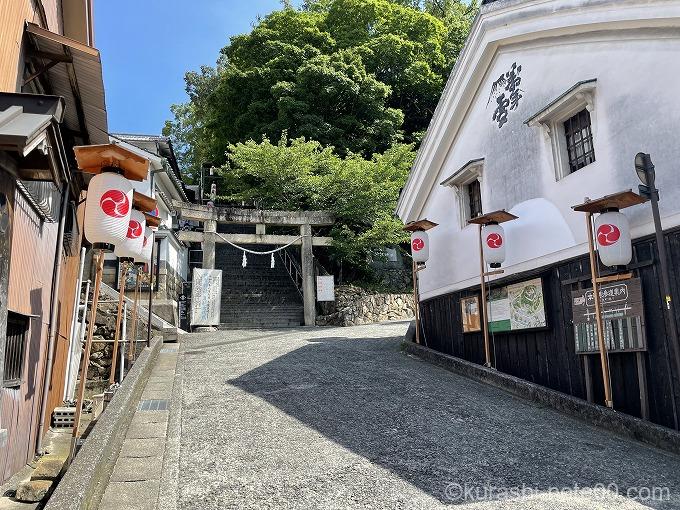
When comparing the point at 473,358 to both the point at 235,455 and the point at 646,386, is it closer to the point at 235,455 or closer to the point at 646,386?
the point at 646,386

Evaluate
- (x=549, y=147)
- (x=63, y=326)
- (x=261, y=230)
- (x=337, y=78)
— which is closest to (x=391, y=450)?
(x=549, y=147)

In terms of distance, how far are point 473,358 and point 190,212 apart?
13.5 meters

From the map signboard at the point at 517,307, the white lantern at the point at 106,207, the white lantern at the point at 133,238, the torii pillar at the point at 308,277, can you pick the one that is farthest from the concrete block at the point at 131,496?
the torii pillar at the point at 308,277

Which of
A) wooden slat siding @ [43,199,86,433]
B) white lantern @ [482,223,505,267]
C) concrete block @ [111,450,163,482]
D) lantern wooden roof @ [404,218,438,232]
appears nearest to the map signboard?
white lantern @ [482,223,505,267]

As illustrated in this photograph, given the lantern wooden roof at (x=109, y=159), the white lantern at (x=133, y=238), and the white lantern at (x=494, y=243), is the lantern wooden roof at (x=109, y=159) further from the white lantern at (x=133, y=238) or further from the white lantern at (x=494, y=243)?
the white lantern at (x=494, y=243)

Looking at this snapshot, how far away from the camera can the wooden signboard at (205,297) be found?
19094 mm

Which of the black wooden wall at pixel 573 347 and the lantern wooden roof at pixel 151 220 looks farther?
the lantern wooden roof at pixel 151 220

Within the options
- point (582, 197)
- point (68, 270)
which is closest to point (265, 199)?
point (68, 270)

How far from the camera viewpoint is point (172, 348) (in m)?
12.9

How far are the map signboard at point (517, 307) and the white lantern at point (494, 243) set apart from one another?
621 millimetres

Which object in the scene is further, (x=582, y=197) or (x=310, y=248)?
(x=310, y=248)

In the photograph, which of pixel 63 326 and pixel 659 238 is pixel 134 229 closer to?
pixel 63 326

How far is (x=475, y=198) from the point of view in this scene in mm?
11641

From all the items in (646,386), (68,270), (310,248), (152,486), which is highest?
(310,248)
